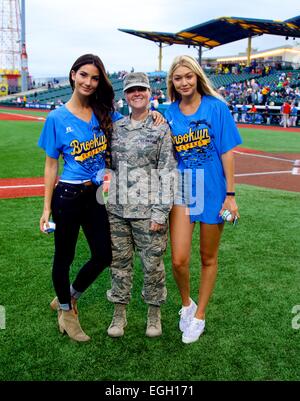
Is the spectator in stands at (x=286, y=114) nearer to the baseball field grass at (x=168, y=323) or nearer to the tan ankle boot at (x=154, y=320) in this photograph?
the baseball field grass at (x=168, y=323)

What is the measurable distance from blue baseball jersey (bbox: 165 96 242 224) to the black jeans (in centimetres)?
66

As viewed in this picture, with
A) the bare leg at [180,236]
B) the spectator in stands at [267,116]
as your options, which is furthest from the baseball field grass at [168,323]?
the spectator in stands at [267,116]

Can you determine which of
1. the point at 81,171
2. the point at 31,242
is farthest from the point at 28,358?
the point at 31,242

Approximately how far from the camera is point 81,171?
3.00 meters

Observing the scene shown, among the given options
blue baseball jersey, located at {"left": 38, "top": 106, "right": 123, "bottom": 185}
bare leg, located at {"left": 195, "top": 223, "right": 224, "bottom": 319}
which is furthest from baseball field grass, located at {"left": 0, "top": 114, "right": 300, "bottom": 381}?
blue baseball jersey, located at {"left": 38, "top": 106, "right": 123, "bottom": 185}

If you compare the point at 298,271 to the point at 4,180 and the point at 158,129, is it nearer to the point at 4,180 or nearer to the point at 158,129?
the point at 158,129

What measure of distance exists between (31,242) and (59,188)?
7.89ft

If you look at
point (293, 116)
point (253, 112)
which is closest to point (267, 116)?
point (253, 112)

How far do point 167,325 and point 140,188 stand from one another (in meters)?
1.16

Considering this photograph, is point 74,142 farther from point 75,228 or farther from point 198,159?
→ point 198,159

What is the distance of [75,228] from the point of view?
308cm

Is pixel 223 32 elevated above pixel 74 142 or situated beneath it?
elevated above

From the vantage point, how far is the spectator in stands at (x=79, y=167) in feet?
9.74

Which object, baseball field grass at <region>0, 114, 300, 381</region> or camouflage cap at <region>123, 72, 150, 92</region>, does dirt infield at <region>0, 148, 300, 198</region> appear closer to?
baseball field grass at <region>0, 114, 300, 381</region>
